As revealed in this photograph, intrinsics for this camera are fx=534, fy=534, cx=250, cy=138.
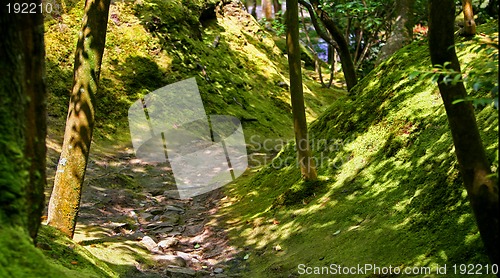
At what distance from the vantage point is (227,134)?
15.4 m

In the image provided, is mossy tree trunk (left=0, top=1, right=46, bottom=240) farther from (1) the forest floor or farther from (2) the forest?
Result: (1) the forest floor

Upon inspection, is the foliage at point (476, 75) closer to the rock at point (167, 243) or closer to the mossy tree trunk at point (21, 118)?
the mossy tree trunk at point (21, 118)

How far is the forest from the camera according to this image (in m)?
3.28

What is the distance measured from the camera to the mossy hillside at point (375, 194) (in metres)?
5.55

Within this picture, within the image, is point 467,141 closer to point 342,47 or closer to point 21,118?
point 21,118

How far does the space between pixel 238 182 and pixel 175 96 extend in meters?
5.09

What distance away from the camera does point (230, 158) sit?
13.8 meters

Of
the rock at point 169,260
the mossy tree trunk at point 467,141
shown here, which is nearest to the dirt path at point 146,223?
the rock at point 169,260

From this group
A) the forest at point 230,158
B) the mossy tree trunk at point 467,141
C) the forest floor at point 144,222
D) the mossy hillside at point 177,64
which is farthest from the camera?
the mossy hillside at point 177,64

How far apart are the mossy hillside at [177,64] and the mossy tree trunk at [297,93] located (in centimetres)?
646

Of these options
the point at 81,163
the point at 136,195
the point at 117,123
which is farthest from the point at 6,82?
the point at 117,123

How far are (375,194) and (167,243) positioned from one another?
3330mm

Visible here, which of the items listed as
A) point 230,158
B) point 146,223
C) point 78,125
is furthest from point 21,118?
point 230,158

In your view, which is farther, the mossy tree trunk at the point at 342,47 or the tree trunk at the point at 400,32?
the tree trunk at the point at 400,32
